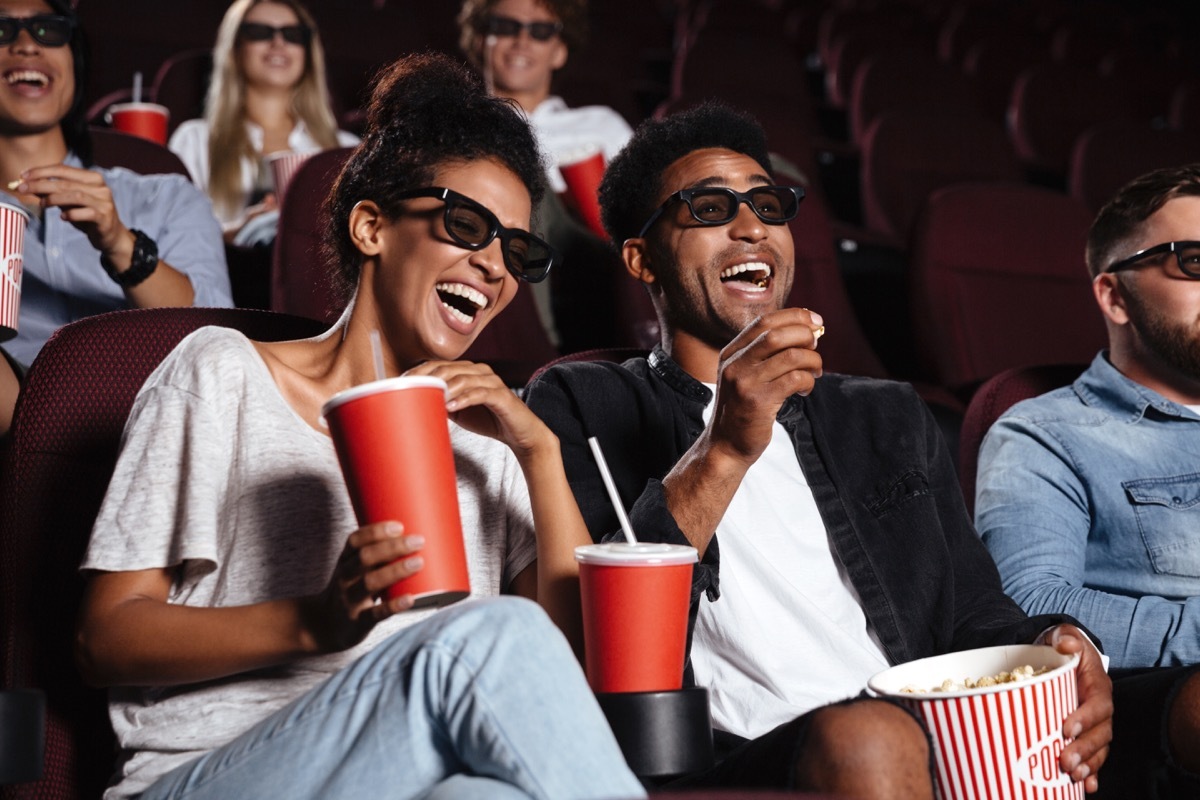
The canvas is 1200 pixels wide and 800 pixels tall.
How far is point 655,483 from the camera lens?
131 centimetres

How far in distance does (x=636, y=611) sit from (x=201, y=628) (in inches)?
12.8

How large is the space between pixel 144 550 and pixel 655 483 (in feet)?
1.59

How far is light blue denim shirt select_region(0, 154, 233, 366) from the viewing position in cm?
193

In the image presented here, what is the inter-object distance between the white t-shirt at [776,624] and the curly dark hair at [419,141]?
1.35ft

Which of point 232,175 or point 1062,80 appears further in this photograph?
point 1062,80

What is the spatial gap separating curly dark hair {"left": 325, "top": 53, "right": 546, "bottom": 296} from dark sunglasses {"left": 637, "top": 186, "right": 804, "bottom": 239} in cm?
28

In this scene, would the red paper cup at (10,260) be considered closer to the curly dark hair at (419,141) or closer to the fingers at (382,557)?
the curly dark hair at (419,141)

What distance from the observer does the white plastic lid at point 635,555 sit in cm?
102

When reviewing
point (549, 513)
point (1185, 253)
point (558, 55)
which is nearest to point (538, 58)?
point (558, 55)

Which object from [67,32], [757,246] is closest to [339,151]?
[67,32]

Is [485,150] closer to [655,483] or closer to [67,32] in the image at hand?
[655,483]

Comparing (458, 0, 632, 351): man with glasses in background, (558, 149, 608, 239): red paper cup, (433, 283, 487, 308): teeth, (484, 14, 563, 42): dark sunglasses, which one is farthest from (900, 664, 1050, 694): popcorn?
(484, 14, 563, 42): dark sunglasses

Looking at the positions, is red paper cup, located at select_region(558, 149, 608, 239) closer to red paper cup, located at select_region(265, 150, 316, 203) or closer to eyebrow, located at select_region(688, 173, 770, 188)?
red paper cup, located at select_region(265, 150, 316, 203)

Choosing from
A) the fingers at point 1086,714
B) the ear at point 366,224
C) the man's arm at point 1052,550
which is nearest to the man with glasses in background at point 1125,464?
the man's arm at point 1052,550
